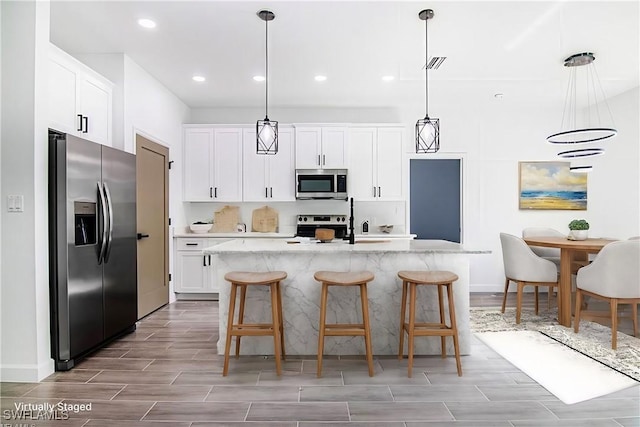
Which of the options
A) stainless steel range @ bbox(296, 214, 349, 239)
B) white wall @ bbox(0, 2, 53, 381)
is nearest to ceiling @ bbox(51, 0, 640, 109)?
white wall @ bbox(0, 2, 53, 381)

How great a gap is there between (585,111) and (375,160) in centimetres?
327

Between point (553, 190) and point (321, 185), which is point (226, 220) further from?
point (553, 190)

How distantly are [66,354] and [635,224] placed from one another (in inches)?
249

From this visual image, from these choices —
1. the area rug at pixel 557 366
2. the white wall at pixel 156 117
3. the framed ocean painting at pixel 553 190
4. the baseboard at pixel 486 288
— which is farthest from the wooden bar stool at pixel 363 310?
the framed ocean painting at pixel 553 190

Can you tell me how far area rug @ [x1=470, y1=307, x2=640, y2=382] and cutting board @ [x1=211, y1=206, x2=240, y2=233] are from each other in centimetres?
343

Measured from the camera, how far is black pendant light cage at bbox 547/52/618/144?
3.82m

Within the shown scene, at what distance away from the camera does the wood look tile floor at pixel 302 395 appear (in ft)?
7.11

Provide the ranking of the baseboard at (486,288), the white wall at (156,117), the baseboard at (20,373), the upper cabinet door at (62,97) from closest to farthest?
the baseboard at (20,373), the upper cabinet door at (62,97), the white wall at (156,117), the baseboard at (486,288)

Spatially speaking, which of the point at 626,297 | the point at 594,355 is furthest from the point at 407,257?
the point at 626,297

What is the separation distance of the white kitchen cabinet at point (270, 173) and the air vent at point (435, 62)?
2137 millimetres

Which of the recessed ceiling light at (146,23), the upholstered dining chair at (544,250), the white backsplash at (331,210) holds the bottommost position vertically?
the upholstered dining chair at (544,250)

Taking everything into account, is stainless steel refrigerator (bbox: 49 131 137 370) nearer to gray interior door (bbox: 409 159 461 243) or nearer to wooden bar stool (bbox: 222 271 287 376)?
wooden bar stool (bbox: 222 271 287 376)

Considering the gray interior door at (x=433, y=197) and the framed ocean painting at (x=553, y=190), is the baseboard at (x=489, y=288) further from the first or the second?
the gray interior door at (x=433, y=197)

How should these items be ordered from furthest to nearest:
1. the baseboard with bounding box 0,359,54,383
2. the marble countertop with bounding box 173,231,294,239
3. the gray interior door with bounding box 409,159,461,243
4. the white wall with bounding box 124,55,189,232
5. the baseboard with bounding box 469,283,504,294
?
the gray interior door with bounding box 409,159,461,243 → the baseboard with bounding box 469,283,504,294 → the marble countertop with bounding box 173,231,294,239 → the white wall with bounding box 124,55,189,232 → the baseboard with bounding box 0,359,54,383
